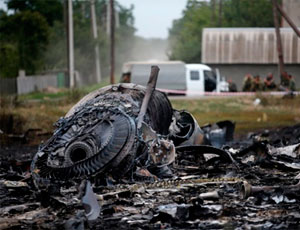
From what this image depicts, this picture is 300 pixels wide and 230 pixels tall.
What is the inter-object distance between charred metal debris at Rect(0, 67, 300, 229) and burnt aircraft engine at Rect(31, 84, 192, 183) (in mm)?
14

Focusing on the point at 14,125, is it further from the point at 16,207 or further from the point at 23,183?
the point at 16,207

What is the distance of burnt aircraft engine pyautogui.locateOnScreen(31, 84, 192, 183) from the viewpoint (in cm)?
1062

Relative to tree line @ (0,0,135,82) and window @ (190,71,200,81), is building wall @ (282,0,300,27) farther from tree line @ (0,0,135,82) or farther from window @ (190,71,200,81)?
tree line @ (0,0,135,82)

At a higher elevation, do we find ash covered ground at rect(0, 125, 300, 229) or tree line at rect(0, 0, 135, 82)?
tree line at rect(0, 0, 135, 82)

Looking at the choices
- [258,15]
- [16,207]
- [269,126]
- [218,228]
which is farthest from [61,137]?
[258,15]

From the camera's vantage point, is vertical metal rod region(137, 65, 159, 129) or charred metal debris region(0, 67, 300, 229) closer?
charred metal debris region(0, 67, 300, 229)

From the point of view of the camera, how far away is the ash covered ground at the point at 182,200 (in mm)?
8344

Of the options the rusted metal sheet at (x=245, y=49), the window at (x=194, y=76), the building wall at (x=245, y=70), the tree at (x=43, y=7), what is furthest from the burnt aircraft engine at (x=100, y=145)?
the tree at (x=43, y=7)

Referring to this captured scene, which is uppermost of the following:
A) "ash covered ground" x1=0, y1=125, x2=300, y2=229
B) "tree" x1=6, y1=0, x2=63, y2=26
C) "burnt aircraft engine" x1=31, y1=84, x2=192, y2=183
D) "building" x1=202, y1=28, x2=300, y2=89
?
"tree" x1=6, y1=0, x2=63, y2=26

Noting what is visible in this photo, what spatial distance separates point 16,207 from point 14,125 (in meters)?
11.8

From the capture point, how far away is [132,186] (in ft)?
33.9

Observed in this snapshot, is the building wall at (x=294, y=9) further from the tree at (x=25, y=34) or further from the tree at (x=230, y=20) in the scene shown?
the tree at (x=25, y=34)

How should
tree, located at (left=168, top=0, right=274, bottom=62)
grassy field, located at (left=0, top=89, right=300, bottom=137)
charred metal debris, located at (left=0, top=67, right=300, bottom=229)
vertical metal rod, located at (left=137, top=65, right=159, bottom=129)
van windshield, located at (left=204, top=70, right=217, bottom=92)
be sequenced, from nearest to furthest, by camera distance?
1. charred metal debris, located at (left=0, top=67, right=300, bottom=229)
2. vertical metal rod, located at (left=137, top=65, right=159, bottom=129)
3. grassy field, located at (left=0, top=89, right=300, bottom=137)
4. van windshield, located at (left=204, top=70, right=217, bottom=92)
5. tree, located at (left=168, top=0, right=274, bottom=62)

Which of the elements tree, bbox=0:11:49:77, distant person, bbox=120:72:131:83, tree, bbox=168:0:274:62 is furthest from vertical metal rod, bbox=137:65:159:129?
tree, bbox=168:0:274:62
